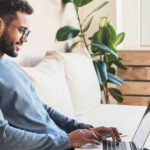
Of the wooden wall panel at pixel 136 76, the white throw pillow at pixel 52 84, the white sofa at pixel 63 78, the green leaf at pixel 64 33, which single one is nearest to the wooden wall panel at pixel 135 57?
the wooden wall panel at pixel 136 76

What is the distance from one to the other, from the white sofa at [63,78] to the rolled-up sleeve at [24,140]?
48 centimetres

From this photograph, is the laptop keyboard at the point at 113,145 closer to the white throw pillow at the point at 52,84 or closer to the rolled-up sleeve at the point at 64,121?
the rolled-up sleeve at the point at 64,121

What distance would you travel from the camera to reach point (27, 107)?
123 centimetres

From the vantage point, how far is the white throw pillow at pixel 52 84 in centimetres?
163

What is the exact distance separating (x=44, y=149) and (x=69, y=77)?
866mm

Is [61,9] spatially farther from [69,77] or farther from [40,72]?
[40,72]

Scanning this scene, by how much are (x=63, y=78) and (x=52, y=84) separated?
0.18 metres

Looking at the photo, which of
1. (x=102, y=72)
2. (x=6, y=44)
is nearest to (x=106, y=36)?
(x=102, y=72)

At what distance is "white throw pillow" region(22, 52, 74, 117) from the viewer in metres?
1.63

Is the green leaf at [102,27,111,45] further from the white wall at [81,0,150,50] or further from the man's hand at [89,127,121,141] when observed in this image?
the man's hand at [89,127,121,141]

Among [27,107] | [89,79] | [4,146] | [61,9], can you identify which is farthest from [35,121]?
[61,9]

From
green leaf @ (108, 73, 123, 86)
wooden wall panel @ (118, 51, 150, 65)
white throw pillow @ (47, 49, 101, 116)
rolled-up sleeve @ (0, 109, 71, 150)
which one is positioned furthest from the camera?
wooden wall panel @ (118, 51, 150, 65)

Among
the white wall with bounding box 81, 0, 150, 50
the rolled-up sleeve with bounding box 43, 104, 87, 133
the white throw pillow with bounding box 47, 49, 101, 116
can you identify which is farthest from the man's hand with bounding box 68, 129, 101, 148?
the white wall with bounding box 81, 0, 150, 50

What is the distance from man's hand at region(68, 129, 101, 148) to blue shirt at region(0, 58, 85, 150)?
22 millimetres
